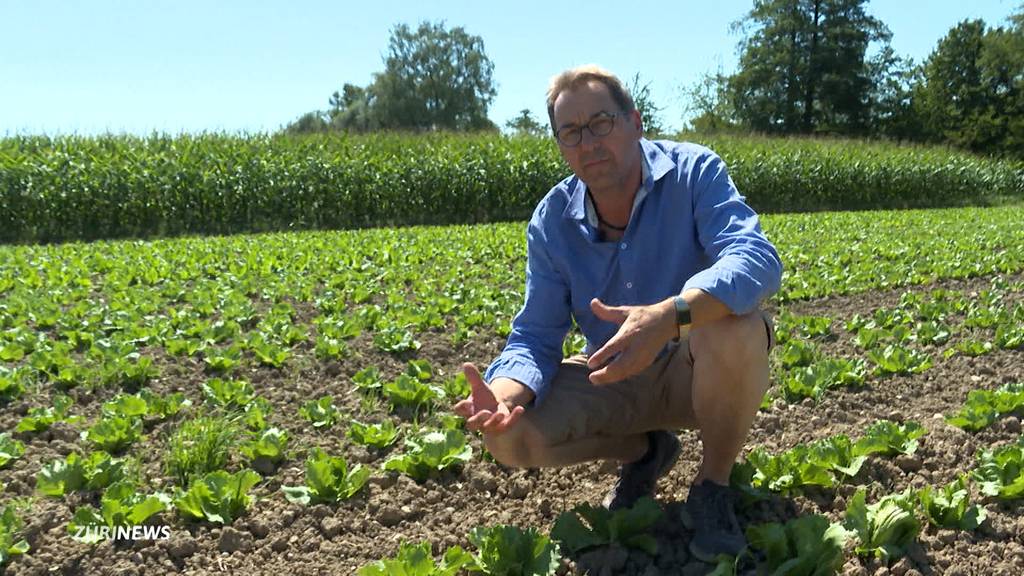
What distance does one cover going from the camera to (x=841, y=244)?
11.2m

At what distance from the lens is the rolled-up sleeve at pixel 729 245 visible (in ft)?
8.20

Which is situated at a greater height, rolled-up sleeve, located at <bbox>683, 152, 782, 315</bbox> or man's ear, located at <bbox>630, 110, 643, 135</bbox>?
man's ear, located at <bbox>630, 110, 643, 135</bbox>

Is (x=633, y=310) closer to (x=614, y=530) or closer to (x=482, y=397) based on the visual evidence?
(x=482, y=397)

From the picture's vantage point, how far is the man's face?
2.87m

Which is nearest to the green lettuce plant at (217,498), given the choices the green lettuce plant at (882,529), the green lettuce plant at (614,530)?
the green lettuce plant at (614,530)

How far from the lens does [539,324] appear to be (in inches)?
121

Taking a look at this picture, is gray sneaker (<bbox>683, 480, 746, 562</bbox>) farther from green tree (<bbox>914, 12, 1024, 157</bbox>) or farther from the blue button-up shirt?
green tree (<bbox>914, 12, 1024, 157</bbox>)

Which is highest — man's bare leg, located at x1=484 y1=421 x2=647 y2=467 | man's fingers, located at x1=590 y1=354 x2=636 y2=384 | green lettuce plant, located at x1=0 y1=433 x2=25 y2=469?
man's fingers, located at x1=590 y1=354 x2=636 y2=384

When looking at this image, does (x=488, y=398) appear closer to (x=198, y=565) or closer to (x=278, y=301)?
(x=198, y=565)

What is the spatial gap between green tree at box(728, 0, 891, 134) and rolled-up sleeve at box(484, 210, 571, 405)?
171 ft

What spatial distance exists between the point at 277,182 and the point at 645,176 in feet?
52.8

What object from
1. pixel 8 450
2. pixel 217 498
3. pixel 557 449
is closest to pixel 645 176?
pixel 557 449

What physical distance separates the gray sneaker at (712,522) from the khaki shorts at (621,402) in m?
0.38

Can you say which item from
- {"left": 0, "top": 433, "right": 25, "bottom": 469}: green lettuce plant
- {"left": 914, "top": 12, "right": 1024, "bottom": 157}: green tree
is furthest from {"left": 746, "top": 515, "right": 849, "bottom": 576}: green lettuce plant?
{"left": 914, "top": 12, "right": 1024, "bottom": 157}: green tree
